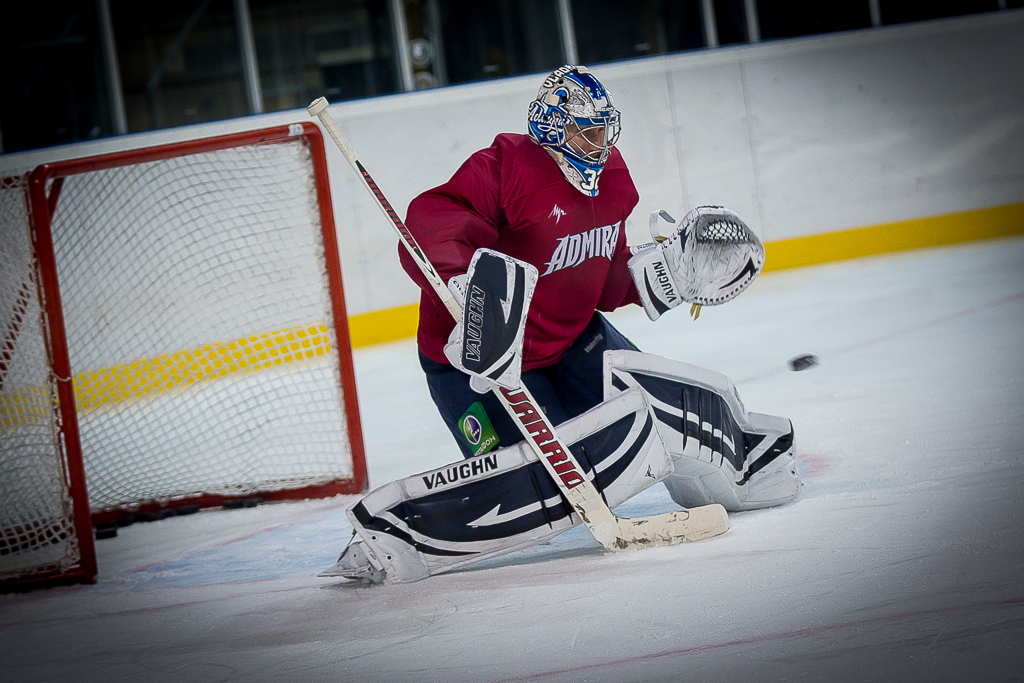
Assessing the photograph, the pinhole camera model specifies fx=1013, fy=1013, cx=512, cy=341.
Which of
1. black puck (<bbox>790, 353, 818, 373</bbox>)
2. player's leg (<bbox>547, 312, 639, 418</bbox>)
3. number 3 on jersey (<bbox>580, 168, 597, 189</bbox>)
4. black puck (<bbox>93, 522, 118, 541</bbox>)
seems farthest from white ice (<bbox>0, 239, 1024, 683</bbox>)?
number 3 on jersey (<bbox>580, 168, 597, 189</bbox>)

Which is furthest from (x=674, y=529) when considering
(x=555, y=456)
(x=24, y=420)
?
(x=24, y=420)

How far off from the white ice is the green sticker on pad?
251 mm

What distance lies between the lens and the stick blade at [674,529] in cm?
212

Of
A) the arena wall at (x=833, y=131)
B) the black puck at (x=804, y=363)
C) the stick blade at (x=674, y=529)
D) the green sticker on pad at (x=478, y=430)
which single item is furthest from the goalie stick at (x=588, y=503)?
the arena wall at (x=833, y=131)

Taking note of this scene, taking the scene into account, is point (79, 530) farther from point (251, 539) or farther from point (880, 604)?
point (880, 604)

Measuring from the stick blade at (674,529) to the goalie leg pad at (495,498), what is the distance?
9 cm

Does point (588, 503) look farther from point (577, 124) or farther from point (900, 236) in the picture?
point (900, 236)

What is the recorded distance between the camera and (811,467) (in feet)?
8.45

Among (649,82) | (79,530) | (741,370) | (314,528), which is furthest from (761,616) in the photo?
(649,82)

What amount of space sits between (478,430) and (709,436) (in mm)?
502

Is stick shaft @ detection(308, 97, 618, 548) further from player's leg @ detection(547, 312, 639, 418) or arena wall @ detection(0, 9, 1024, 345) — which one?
arena wall @ detection(0, 9, 1024, 345)

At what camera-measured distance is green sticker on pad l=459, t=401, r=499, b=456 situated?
7.29 feet

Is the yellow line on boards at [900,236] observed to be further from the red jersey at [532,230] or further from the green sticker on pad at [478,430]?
the green sticker on pad at [478,430]

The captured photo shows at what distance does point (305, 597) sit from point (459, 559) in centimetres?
34
